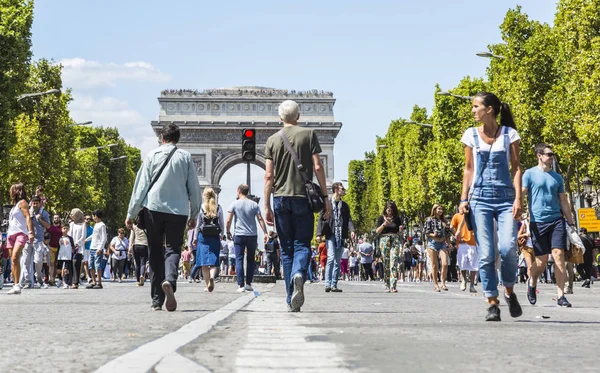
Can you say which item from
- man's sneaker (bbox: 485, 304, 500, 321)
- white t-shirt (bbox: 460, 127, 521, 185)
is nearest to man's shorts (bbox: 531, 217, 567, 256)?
white t-shirt (bbox: 460, 127, 521, 185)

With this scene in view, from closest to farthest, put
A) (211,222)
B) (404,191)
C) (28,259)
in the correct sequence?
(211,222)
(28,259)
(404,191)

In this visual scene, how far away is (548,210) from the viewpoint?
1137 cm

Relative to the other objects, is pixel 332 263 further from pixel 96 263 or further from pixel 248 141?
pixel 96 263

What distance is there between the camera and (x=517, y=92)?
35.0 m

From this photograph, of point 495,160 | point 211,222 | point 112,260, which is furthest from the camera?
point 112,260

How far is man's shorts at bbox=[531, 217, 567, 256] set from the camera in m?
11.5

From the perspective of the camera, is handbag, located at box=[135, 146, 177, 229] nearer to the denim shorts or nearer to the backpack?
the backpack

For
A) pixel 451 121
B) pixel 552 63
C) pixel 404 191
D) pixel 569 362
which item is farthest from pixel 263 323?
pixel 404 191

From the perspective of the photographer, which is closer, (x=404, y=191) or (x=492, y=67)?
(x=492, y=67)

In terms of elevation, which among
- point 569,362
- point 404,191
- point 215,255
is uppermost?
point 404,191

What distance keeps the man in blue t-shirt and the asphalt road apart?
2.52m

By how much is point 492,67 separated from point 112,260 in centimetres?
1637

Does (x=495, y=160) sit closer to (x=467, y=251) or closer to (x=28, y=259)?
(x=467, y=251)

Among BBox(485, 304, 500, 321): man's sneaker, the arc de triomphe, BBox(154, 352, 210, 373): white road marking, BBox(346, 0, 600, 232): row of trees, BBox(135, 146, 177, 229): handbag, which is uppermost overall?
the arc de triomphe
